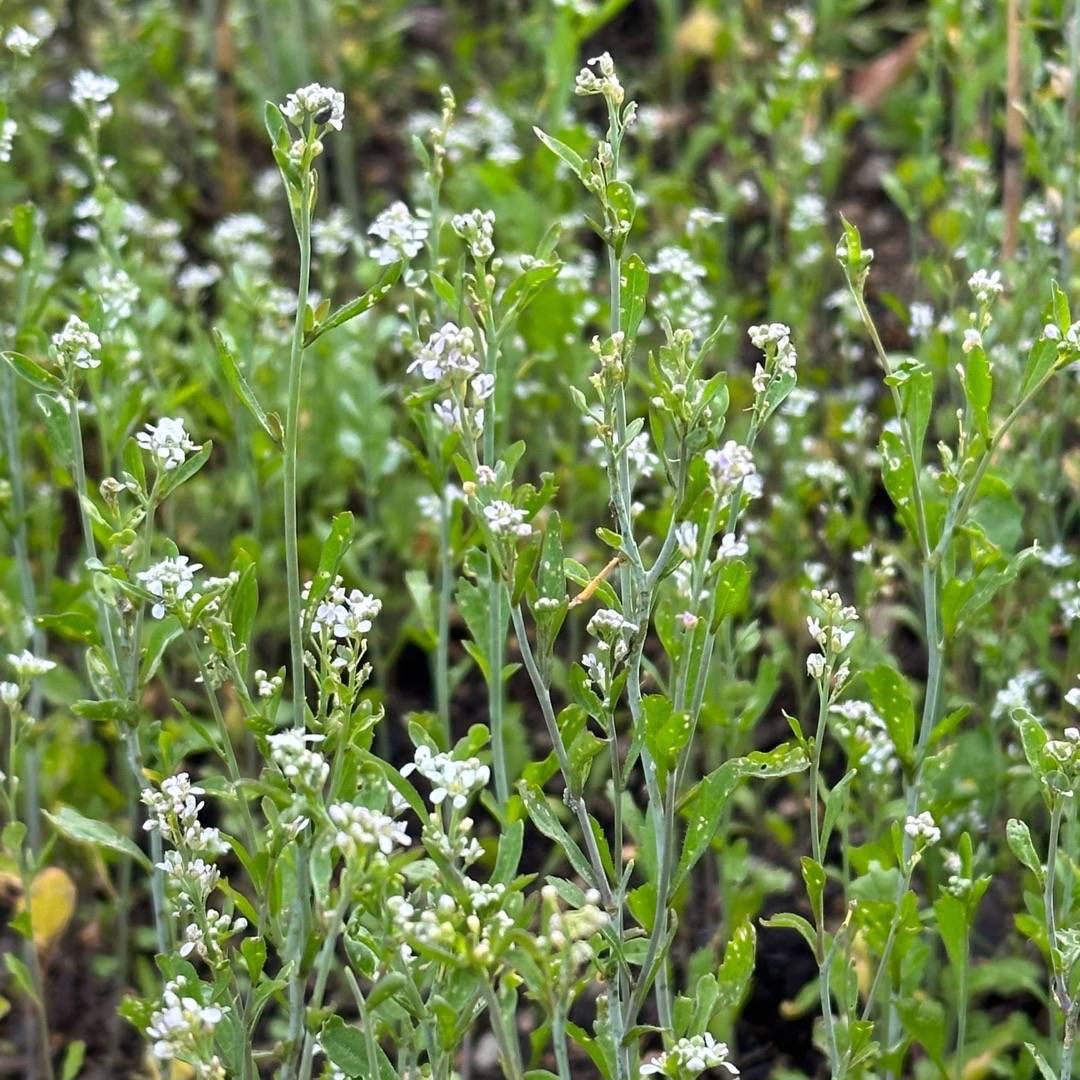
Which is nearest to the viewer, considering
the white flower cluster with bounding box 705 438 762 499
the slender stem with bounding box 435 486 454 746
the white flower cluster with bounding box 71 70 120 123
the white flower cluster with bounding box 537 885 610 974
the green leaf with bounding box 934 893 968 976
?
the white flower cluster with bounding box 537 885 610 974

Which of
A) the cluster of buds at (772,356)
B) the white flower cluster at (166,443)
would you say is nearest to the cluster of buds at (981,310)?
the cluster of buds at (772,356)

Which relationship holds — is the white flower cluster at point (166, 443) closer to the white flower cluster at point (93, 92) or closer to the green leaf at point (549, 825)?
the green leaf at point (549, 825)

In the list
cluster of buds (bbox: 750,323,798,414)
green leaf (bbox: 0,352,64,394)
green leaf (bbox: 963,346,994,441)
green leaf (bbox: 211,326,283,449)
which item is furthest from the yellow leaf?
green leaf (bbox: 963,346,994,441)

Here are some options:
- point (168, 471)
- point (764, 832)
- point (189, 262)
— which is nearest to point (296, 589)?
point (168, 471)

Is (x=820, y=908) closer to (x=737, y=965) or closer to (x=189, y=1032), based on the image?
(x=737, y=965)

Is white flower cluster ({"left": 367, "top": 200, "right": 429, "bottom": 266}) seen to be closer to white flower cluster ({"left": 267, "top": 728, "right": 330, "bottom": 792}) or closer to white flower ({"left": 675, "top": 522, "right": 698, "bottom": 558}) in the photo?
white flower ({"left": 675, "top": 522, "right": 698, "bottom": 558})

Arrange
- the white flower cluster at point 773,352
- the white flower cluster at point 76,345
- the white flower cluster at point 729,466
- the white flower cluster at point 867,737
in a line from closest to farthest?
1. the white flower cluster at point 729,466
2. the white flower cluster at point 773,352
3. the white flower cluster at point 76,345
4. the white flower cluster at point 867,737

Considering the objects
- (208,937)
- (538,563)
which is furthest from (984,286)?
(208,937)

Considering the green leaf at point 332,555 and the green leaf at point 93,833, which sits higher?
the green leaf at point 332,555
